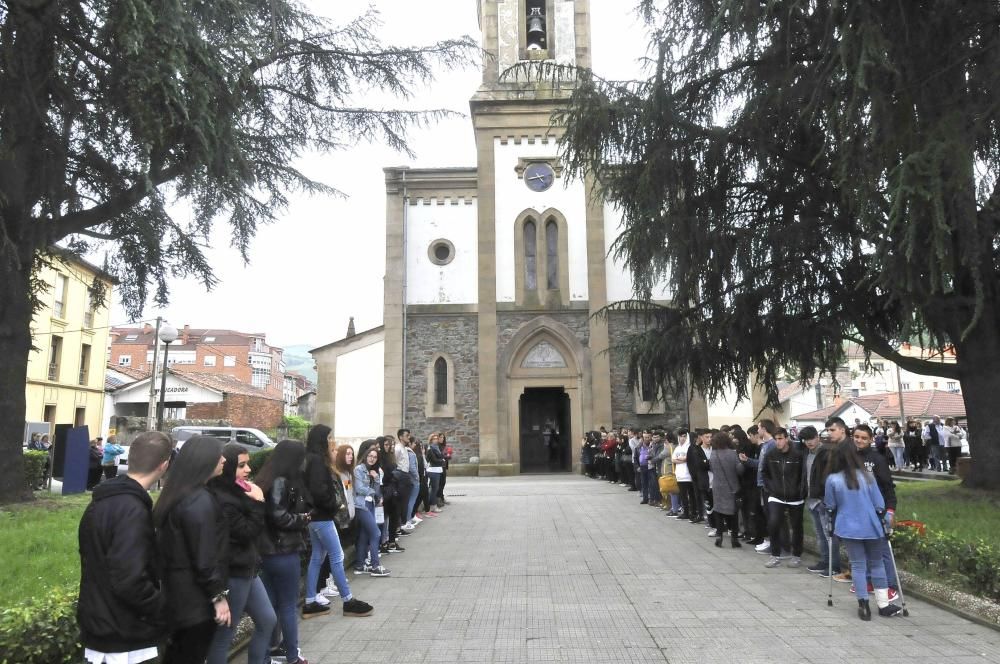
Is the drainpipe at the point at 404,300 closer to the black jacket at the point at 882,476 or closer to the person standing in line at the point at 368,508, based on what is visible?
the person standing in line at the point at 368,508

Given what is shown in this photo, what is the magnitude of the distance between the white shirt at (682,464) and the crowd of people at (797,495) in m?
0.02

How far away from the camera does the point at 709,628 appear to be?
5.29m

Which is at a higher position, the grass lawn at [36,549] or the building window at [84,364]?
the building window at [84,364]

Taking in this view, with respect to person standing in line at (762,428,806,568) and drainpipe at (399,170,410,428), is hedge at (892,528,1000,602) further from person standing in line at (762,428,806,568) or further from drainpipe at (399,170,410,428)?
drainpipe at (399,170,410,428)

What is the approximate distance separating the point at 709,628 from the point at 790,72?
25.0ft

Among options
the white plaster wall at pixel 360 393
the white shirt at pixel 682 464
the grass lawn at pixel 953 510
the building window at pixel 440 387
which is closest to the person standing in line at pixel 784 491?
the grass lawn at pixel 953 510

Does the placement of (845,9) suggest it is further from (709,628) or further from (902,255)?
(709,628)

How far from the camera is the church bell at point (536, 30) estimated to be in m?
24.3

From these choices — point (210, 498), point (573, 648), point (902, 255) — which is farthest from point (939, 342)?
point (210, 498)

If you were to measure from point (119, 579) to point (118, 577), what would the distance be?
0.03ft

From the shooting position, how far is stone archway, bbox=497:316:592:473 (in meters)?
22.1

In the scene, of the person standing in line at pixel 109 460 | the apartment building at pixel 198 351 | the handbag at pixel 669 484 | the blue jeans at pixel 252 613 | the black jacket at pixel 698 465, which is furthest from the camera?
the apartment building at pixel 198 351

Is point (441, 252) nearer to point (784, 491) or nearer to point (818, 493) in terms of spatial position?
point (784, 491)

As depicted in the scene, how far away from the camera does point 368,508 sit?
723 cm
